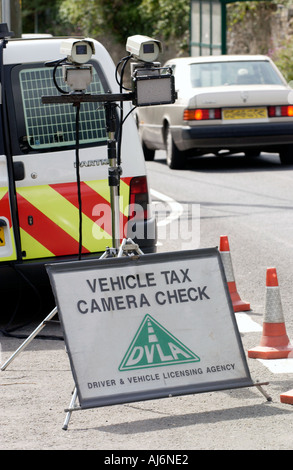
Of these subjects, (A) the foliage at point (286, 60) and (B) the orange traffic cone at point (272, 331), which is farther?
(A) the foliage at point (286, 60)

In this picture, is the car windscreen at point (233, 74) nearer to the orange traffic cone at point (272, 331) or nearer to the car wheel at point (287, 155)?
the car wheel at point (287, 155)

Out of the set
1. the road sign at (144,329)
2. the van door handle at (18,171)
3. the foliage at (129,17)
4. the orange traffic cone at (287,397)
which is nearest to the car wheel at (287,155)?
the van door handle at (18,171)

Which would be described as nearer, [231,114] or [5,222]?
[5,222]

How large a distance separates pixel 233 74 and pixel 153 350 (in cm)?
1206

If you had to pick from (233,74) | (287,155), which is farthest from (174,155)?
(287,155)

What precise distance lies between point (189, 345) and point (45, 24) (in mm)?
63181

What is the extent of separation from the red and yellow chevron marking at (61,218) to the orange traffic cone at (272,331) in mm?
1332

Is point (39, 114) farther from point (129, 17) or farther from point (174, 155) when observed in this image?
point (129, 17)

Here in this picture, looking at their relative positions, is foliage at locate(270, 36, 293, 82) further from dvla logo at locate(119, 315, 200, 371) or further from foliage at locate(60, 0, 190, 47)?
dvla logo at locate(119, 315, 200, 371)

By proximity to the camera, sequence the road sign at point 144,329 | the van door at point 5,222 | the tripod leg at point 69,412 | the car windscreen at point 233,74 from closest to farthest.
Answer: the tripod leg at point 69,412 < the road sign at point 144,329 < the van door at point 5,222 < the car windscreen at point 233,74

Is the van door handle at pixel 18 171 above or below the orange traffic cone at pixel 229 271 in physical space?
above

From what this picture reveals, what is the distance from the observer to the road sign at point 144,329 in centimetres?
504

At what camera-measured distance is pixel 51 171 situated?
698cm

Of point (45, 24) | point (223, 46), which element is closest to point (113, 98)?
point (223, 46)
